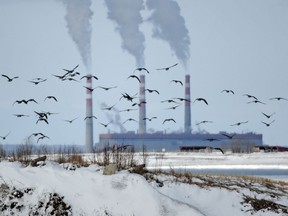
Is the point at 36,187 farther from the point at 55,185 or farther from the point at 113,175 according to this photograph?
the point at 113,175

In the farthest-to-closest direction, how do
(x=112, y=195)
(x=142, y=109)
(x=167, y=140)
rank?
(x=167, y=140), (x=142, y=109), (x=112, y=195)

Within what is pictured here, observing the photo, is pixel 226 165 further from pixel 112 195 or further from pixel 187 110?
pixel 187 110

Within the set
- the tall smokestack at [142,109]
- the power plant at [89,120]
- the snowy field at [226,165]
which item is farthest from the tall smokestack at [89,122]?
the snowy field at [226,165]

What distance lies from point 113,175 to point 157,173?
3052 millimetres

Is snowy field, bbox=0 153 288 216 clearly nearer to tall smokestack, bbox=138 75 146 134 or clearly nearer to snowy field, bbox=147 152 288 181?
snowy field, bbox=147 152 288 181

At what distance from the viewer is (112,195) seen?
50.8ft

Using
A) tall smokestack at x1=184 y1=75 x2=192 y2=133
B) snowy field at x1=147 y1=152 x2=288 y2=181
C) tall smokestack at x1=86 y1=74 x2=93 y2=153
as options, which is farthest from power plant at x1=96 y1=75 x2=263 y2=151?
snowy field at x1=147 y1=152 x2=288 y2=181

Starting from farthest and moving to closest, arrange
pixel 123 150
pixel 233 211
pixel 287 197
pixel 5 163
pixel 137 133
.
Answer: pixel 137 133 < pixel 123 150 < pixel 287 197 < pixel 5 163 < pixel 233 211

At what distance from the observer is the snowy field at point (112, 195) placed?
15.0 m

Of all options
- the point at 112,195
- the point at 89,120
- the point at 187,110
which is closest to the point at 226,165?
the point at 112,195

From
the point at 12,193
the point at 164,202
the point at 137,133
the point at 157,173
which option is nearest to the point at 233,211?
the point at 164,202

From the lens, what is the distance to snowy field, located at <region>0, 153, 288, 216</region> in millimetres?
15016

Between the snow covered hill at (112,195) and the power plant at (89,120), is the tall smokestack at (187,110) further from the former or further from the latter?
the snow covered hill at (112,195)

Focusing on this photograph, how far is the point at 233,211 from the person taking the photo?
53.4 feet
